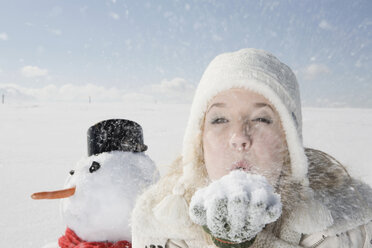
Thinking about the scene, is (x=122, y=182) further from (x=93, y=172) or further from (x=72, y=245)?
(x=72, y=245)

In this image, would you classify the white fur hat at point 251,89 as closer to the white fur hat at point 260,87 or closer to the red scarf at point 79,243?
the white fur hat at point 260,87

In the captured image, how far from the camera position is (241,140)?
4.11 feet

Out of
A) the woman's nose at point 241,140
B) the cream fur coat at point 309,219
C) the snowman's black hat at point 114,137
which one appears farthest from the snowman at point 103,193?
the woman's nose at point 241,140

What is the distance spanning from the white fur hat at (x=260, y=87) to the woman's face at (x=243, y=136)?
0.04m

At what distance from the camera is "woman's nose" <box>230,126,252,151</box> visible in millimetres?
1249

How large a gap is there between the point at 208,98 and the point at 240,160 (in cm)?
40

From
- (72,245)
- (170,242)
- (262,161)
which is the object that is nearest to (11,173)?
(72,245)

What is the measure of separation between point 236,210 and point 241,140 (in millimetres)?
419

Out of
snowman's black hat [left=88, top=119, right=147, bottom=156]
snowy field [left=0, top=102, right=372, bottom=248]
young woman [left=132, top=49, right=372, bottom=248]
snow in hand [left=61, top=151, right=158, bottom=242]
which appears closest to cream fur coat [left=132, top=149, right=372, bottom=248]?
young woman [left=132, top=49, right=372, bottom=248]

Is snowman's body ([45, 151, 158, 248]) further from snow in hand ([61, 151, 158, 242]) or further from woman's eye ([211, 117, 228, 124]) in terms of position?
woman's eye ([211, 117, 228, 124])

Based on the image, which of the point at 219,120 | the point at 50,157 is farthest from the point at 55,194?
the point at 50,157

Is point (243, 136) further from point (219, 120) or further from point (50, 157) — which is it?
point (50, 157)

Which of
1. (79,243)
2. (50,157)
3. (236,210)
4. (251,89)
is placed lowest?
(79,243)

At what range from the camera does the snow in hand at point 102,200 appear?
1.71m
